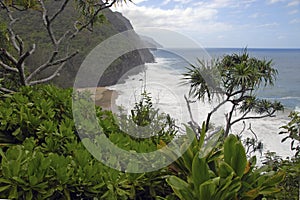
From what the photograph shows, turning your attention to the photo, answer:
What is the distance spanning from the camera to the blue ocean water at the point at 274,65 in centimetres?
188

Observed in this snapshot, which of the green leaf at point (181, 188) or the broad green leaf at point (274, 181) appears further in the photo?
the broad green leaf at point (274, 181)

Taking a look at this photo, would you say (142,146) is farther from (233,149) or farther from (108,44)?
(108,44)

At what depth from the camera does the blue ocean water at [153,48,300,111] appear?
1.88 m

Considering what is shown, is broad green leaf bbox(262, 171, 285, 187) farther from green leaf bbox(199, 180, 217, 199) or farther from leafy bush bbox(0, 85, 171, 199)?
leafy bush bbox(0, 85, 171, 199)

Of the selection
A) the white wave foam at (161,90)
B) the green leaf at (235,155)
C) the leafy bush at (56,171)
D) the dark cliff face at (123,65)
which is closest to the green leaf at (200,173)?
the green leaf at (235,155)

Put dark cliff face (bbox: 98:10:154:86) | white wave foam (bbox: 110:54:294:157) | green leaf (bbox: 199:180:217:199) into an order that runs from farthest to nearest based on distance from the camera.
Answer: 1. white wave foam (bbox: 110:54:294:157)
2. dark cliff face (bbox: 98:10:154:86)
3. green leaf (bbox: 199:180:217:199)

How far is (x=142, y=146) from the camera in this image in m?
1.46

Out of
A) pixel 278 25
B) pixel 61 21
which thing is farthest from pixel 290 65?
pixel 61 21

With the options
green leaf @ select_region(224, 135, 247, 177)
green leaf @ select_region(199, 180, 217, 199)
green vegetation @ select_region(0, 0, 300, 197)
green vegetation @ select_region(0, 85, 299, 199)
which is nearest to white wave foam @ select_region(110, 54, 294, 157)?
green vegetation @ select_region(0, 0, 300, 197)

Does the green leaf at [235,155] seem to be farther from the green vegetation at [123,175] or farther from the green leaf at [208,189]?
the green leaf at [208,189]

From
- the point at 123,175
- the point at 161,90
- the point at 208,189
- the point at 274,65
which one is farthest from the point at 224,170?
the point at 274,65

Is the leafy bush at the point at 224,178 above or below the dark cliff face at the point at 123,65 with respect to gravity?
below

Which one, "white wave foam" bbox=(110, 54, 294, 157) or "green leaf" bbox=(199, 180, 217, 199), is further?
"white wave foam" bbox=(110, 54, 294, 157)

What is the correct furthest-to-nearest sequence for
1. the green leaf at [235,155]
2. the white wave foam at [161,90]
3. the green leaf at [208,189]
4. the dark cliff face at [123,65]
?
the white wave foam at [161,90] → the dark cliff face at [123,65] → the green leaf at [235,155] → the green leaf at [208,189]
